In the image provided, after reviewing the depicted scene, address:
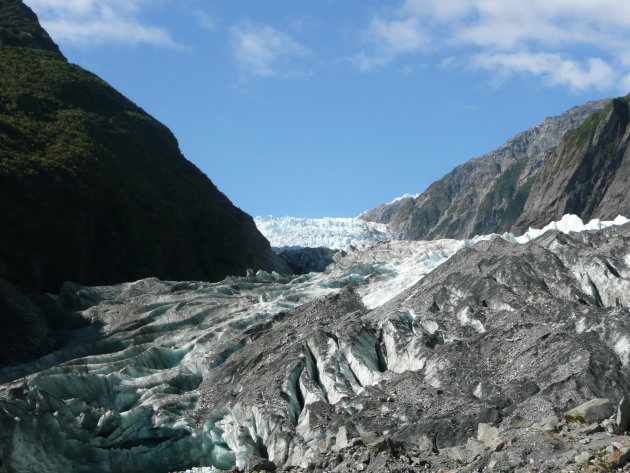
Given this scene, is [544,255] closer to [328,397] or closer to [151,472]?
[328,397]

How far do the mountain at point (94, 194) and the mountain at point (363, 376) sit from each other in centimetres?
1527

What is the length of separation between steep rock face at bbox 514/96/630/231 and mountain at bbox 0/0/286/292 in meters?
77.7

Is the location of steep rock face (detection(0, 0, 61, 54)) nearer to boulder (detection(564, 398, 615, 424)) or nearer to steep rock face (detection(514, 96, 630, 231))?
steep rock face (detection(514, 96, 630, 231))

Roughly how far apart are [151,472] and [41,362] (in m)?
13.0

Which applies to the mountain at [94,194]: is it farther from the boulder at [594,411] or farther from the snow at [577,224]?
the boulder at [594,411]

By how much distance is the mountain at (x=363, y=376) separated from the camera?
3225cm

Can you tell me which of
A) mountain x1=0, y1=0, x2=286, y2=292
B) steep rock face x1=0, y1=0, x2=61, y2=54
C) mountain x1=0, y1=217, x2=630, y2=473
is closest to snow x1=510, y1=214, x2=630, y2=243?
mountain x1=0, y1=217, x2=630, y2=473

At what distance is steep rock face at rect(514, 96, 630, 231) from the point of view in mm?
156750

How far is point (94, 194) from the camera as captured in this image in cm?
7569

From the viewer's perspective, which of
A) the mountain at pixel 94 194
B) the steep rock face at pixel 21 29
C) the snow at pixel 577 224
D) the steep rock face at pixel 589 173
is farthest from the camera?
the steep rock face at pixel 589 173

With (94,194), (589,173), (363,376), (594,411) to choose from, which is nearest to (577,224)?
(363,376)

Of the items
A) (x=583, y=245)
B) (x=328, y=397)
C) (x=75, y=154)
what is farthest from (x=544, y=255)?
(x=75, y=154)

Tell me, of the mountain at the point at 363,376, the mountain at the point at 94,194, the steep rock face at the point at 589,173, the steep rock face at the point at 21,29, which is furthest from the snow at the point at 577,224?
the steep rock face at the point at 589,173

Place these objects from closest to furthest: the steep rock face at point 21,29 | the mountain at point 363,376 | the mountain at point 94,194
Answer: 1. the mountain at point 363,376
2. the mountain at point 94,194
3. the steep rock face at point 21,29
